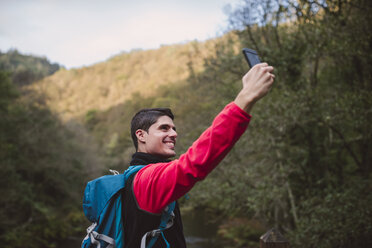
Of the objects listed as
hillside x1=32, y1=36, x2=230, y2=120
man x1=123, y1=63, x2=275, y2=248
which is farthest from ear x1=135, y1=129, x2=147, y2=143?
hillside x1=32, y1=36, x2=230, y2=120

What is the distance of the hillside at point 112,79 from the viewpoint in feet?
221

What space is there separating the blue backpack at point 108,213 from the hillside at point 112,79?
52188 mm

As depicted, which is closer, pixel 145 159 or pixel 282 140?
pixel 145 159

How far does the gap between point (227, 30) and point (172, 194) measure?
11201 mm

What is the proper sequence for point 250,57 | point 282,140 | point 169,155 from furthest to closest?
point 282,140 → point 169,155 → point 250,57

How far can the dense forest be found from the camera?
7.23 metres

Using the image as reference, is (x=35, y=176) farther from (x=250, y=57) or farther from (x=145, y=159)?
(x=250, y=57)

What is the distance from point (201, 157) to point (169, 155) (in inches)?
25.0

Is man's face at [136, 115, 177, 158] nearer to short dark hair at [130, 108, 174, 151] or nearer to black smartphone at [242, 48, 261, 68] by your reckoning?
short dark hair at [130, 108, 174, 151]

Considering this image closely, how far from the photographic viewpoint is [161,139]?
1.94 m

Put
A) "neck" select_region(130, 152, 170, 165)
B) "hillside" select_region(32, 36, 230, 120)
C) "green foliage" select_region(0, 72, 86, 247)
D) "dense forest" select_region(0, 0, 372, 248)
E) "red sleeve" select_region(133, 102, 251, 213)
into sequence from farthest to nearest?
"hillside" select_region(32, 36, 230, 120) → "green foliage" select_region(0, 72, 86, 247) → "dense forest" select_region(0, 0, 372, 248) → "neck" select_region(130, 152, 170, 165) → "red sleeve" select_region(133, 102, 251, 213)

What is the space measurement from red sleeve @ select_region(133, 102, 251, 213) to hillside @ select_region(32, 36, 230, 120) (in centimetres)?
5247

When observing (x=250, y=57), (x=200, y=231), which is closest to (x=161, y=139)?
(x=250, y=57)

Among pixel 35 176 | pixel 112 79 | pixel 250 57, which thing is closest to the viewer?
pixel 250 57
